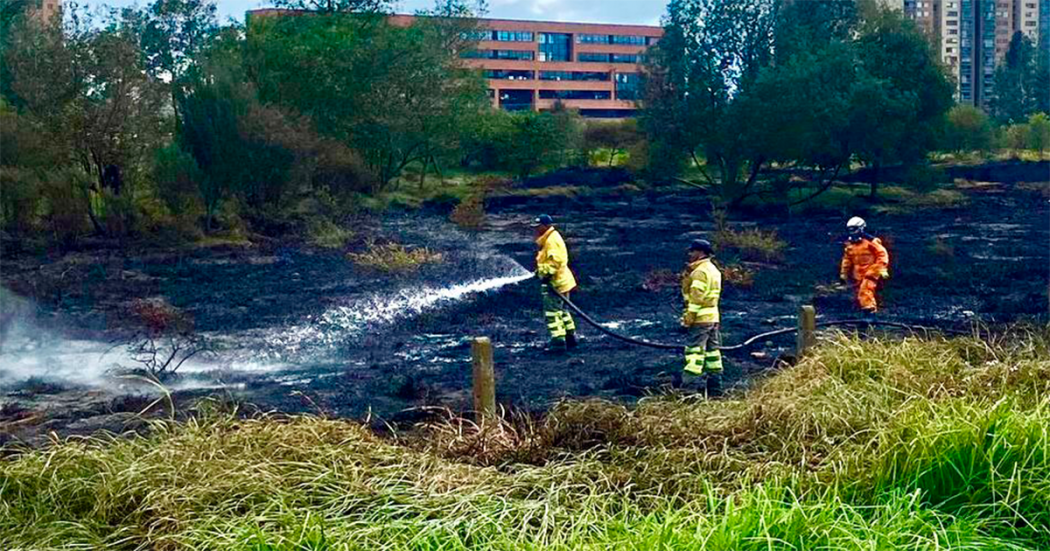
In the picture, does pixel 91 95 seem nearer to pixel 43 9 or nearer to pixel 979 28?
pixel 43 9

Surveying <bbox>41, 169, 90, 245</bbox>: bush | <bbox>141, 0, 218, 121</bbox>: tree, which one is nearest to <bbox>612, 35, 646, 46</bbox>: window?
<bbox>141, 0, 218, 121</bbox>: tree

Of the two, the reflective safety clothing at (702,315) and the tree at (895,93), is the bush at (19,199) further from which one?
the tree at (895,93)

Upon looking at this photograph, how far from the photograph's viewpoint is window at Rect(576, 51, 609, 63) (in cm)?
1554

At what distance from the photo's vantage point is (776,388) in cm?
742

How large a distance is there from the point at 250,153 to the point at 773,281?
7.28 meters

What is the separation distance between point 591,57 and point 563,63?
82 centimetres

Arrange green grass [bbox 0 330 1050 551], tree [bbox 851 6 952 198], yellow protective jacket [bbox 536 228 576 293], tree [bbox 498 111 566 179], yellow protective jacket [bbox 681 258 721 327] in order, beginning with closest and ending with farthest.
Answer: green grass [bbox 0 330 1050 551]
yellow protective jacket [bbox 681 258 721 327]
yellow protective jacket [bbox 536 228 576 293]
tree [bbox 498 111 566 179]
tree [bbox 851 6 952 198]

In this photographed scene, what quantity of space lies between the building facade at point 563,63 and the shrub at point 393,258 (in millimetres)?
2345

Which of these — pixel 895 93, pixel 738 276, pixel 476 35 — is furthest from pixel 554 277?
pixel 895 93

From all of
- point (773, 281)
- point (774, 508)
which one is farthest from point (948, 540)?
point (773, 281)

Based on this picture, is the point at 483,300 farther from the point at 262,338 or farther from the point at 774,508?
the point at 774,508

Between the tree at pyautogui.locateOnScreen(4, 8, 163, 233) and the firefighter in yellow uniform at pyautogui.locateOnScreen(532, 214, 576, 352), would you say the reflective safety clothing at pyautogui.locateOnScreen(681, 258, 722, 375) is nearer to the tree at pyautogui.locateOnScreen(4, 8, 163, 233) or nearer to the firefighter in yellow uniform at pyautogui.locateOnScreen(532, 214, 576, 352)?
the firefighter in yellow uniform at pyautogui.locateOnScreen(532, 214, 576, 352)

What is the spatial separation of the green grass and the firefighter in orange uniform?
4240 millimetres

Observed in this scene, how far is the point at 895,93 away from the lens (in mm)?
17922
